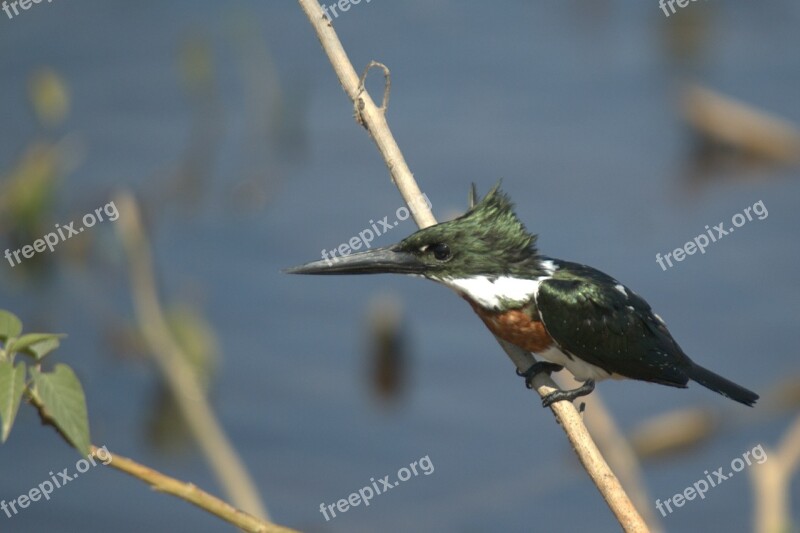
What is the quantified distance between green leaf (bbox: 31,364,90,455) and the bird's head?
1221mm

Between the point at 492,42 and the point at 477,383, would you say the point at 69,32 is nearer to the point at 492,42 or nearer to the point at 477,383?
the point at 492,42

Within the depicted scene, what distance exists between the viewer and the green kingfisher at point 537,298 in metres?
3.93

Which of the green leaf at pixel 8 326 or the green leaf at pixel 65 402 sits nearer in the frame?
the green leaf at pixel 65 402

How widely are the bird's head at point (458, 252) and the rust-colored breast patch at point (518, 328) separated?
4.5 inches

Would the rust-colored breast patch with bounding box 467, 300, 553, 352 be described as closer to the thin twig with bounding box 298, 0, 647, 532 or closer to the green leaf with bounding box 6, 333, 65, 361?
the thin twig with bounding box 298, 0, 647, 532

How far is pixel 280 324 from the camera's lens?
816 cm

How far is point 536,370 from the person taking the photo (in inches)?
161

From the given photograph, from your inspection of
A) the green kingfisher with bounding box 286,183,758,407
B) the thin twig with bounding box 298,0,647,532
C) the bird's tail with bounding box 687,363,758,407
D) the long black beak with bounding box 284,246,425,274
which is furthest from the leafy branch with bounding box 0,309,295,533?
the bird's tail with bounding box 687,363,758,407

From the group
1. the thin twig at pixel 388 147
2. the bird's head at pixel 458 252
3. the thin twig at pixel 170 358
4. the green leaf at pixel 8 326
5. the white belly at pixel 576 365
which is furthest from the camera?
the thin twig at pixel 170 358

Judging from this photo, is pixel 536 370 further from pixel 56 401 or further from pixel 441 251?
pixel 56 401

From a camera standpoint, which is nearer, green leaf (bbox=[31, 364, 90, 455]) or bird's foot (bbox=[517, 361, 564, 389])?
green leaf (bbox=[31, 364, 90, 455])

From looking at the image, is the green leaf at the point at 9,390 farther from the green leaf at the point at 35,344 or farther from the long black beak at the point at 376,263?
the long black beak at the point at 376,263

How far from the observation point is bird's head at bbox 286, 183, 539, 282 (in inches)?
154

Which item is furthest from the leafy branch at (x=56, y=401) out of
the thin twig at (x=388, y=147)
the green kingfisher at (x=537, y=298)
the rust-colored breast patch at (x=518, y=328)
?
the rust-colored breast patch at (x=518, y=328)
